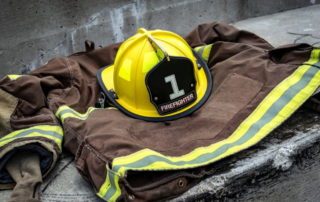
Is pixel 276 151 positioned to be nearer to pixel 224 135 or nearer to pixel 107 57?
pixel 224 135

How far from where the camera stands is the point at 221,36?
2770 millimetres

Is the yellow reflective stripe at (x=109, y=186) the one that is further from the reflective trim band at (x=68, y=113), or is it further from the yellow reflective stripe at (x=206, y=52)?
the yellow reflective stripe at (x=206, y=52)

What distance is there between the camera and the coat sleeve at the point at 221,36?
2680mm

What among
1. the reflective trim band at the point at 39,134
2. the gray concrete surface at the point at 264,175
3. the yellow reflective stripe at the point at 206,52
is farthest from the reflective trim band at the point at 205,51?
the reflective trim band at the point at 39,134

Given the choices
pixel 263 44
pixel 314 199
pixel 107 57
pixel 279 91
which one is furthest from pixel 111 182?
pixel 263 44

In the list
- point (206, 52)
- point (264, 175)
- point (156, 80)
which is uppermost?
point (156, 80)

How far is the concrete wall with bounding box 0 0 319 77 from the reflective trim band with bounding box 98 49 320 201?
1666 millimetres

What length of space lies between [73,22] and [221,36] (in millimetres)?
1195

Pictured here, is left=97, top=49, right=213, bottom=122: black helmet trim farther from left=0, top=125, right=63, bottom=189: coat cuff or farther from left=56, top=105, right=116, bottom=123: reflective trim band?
left=0, top=125, right=63, bottom=189: coat cuff

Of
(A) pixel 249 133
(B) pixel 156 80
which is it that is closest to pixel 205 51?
(B) pixel 156 80

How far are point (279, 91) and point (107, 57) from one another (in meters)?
1.27

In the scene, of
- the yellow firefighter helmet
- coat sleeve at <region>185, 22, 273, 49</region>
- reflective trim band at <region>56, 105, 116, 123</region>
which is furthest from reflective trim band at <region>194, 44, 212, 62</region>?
reflective trim band at <region>56, 105, 116, 123</region>

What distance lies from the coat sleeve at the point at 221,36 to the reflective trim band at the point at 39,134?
123cm

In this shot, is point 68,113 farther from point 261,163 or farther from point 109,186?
point 261,163
